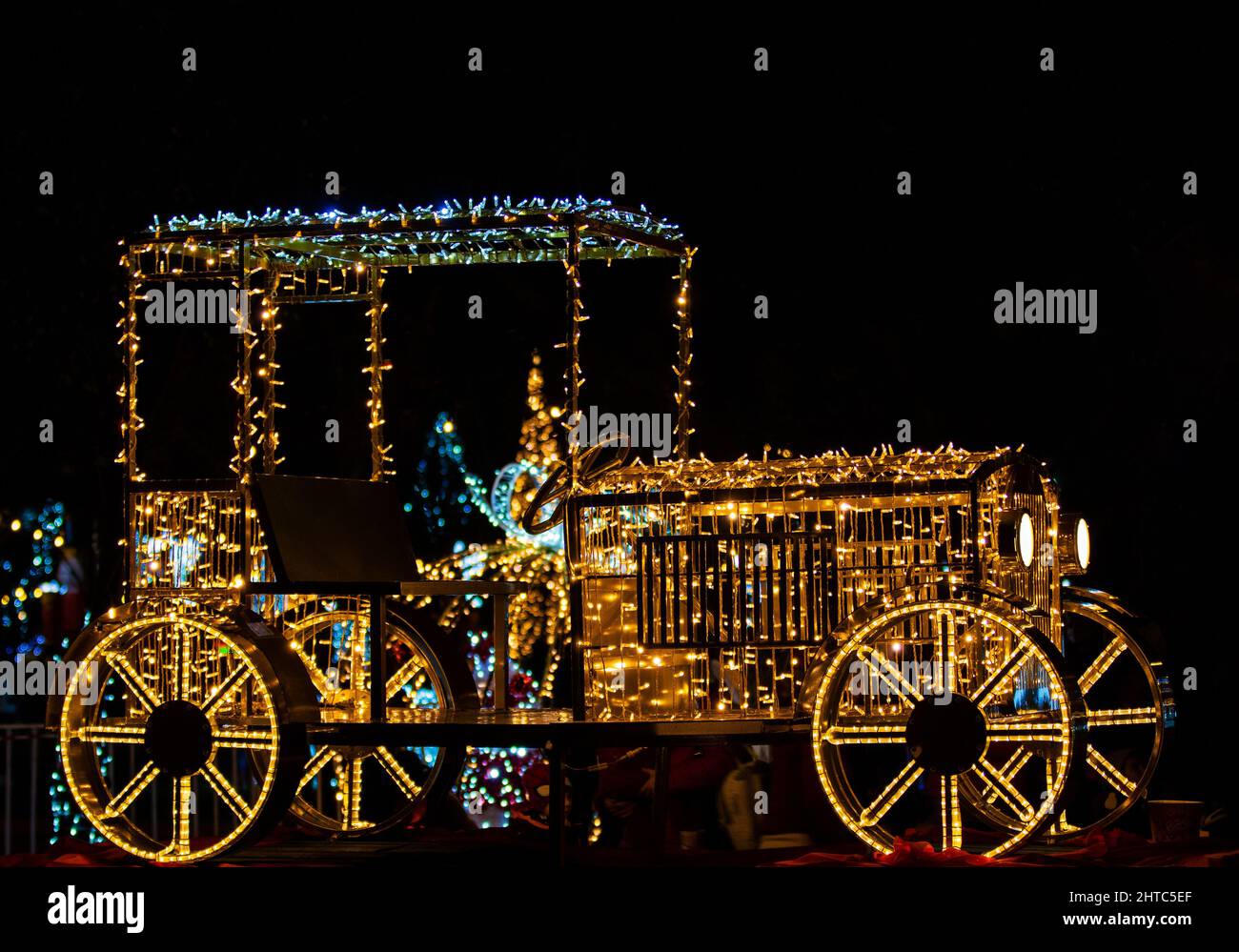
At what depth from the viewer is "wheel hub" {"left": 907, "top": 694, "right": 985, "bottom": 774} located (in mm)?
8047

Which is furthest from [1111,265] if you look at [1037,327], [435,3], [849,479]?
[849,479]

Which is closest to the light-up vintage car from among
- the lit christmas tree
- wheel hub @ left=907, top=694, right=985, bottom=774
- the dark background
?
wheel hub @ left=907, top=694, right=985, bottom=774

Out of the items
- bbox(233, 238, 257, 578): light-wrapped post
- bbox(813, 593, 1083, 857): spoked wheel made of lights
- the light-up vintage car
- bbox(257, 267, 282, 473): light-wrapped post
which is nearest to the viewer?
bbox(813, 593, 1083, 857): spoked wheel made of lights

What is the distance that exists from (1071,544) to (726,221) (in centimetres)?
618

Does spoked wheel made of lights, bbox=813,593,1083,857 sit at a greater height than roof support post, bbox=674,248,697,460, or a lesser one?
lesser

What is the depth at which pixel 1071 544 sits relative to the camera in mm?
9156

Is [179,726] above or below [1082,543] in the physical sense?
below

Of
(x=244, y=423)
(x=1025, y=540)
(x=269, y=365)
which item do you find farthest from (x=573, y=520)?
(x=269, y=365)

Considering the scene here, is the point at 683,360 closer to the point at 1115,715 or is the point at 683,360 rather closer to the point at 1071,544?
the point at 1071,544

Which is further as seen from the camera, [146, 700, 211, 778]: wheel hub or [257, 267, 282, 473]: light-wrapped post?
[257, 267, 282, 473]: light-wrapped post

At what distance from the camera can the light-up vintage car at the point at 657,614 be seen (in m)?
8.16

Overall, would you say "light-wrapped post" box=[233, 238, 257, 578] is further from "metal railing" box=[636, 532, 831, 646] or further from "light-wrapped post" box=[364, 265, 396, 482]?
"metal railing" box=[636, 532, 831, 646]

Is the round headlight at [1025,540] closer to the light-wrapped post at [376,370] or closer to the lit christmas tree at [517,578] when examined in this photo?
the light-wrapped post at [376,370]
